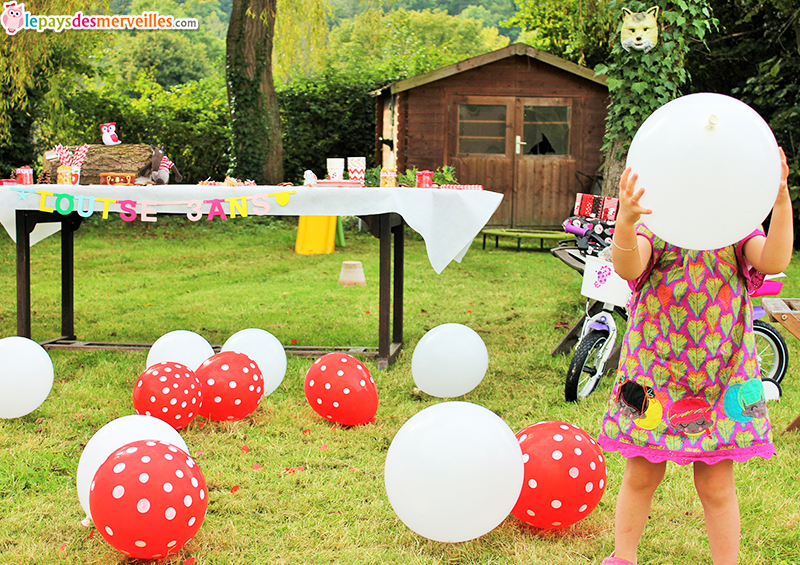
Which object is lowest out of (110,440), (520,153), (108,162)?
(110,440)

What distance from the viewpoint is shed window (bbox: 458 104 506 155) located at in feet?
43.5

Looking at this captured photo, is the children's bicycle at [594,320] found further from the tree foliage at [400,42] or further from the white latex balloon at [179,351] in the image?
the tree foliage at [400,42]

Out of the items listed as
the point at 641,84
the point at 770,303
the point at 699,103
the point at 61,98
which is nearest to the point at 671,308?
the point at 699,103

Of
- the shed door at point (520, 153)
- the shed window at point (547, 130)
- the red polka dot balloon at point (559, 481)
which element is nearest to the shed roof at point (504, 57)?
the shed door at point (520, 153)

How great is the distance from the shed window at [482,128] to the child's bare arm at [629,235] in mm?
11669

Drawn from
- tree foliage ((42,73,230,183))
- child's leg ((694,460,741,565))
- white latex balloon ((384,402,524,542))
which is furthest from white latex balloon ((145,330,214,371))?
tree foliage ((42,73,230,183))

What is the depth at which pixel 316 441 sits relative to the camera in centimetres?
331

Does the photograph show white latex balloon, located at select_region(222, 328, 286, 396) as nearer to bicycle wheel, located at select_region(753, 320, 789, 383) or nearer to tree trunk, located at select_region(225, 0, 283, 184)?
bicycle wheel, located at select_region(753, 320, 789, 383)

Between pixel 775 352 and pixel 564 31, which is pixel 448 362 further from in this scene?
pixel 564 31

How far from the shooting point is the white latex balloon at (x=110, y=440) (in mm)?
2357

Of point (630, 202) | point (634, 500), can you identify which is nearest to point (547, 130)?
point (634, 500)

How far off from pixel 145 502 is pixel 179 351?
187cm

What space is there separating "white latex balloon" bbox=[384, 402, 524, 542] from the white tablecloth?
80.6 inches

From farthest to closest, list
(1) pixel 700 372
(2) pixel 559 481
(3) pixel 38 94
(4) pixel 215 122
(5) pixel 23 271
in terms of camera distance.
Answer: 1. (4) pixel 215 122
2. (3) pixel 38 94
3. (5) pixel 23 271
4. (2) pixel 559 481
5. (1) pixel 700 372
